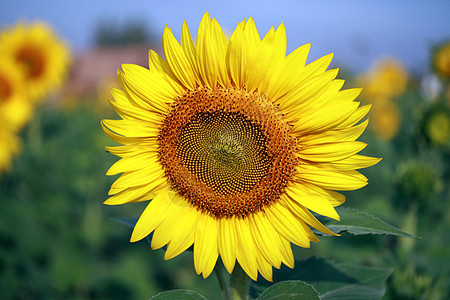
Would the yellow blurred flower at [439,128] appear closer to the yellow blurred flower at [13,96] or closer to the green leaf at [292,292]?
the green leaf at [292,292]

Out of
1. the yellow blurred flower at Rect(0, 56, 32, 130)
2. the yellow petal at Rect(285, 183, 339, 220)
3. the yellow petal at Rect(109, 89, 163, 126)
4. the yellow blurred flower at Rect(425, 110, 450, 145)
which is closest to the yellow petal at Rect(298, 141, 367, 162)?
the yellow petal at Rect(285, 183, 339, 220)

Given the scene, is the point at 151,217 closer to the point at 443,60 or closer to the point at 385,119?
the point at 443,60

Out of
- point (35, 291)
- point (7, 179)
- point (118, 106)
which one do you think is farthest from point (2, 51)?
point (118, 106)

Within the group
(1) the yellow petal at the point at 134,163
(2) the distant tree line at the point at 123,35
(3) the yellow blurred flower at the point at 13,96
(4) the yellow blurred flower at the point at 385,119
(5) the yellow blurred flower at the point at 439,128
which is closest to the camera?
(1) the yellow petal at the point at 134,163

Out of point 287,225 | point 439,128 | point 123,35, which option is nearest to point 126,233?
point 439,128

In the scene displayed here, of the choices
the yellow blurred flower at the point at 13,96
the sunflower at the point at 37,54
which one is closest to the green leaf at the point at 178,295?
the yellow blurred flower at the point at 13,96

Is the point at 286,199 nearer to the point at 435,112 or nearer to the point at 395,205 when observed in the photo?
the point at 395,205

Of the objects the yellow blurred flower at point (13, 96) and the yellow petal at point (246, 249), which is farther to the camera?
the yellow blurred flower at point (13, 96)

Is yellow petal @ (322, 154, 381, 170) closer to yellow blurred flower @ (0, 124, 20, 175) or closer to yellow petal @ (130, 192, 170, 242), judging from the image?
yellow petal @ (130, 192, 170, 242)
